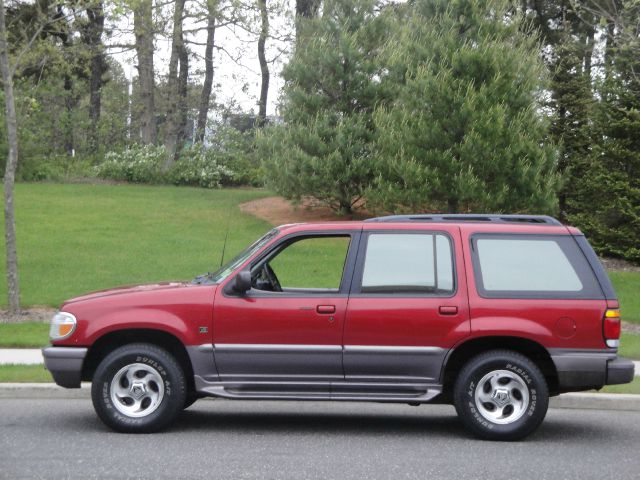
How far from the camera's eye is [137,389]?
26.6 feet

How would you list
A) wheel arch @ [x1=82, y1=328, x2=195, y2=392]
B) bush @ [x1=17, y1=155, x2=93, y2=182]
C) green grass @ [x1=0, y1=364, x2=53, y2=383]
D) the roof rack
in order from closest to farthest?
wheel arch @ [x1=82, y1=328, x2=195, y2=392]
the roof rack
green grass @ [x1=0, y1=364, x2=53, y2=383]
bush @ [x1=17, y1=155, x2=93, y2=182]

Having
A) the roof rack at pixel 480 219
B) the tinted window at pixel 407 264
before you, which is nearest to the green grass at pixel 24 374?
the tinted window at pixel 407 264

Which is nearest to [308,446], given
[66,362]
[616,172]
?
[66,362]

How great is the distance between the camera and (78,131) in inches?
1778

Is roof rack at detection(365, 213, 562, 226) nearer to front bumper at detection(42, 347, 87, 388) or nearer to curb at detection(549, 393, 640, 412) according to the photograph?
curb at detection(549, 393, 640, 412)

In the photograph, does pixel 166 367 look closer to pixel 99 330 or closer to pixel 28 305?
pixel 99 330

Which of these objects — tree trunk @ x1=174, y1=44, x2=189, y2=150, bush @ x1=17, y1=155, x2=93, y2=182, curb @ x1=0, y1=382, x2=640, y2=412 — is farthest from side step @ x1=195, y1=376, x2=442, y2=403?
tree trunk @ x1=174, y1=44, x2=189, y2=150

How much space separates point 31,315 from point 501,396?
28.9 feet

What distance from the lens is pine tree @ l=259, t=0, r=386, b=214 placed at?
2470cm

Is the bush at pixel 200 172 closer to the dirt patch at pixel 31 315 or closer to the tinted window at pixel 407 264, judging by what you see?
the dirt patch at pixel 31 315

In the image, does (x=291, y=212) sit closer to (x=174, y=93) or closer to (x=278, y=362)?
(x=174, y=93)

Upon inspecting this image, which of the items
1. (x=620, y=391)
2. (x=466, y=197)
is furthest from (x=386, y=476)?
(x=466, y=197)

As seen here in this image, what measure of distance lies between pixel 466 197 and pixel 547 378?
1309 cm

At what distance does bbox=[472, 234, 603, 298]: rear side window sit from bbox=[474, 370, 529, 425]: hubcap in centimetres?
67
